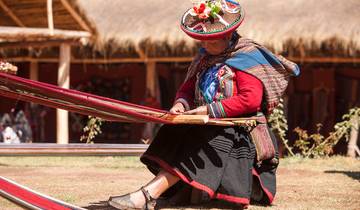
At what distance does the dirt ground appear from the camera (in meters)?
5.05

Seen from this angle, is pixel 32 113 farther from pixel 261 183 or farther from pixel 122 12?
pixel 261 183

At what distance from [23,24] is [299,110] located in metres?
5.91

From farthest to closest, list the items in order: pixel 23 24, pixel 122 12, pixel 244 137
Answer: pixel 122 12, pixel 23 24, pixel 244 137

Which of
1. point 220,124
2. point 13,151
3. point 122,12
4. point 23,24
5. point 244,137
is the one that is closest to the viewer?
point 220,124

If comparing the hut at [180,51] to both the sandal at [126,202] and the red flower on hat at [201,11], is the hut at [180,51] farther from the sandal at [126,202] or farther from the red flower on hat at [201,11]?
the sandal at [126,202]

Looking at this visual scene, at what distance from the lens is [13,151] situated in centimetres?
702

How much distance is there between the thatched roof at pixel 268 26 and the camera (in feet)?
41.8

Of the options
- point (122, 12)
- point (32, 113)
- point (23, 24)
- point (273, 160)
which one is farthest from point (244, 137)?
point (32, 113)

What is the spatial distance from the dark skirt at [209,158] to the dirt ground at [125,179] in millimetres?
307

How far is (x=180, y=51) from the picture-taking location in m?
14.1

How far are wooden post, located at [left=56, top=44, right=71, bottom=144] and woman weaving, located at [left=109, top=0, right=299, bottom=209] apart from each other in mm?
7608

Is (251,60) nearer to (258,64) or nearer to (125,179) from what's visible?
(258,64)

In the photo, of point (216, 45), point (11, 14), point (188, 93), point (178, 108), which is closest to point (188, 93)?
point (188, 93)

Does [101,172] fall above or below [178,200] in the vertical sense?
below
